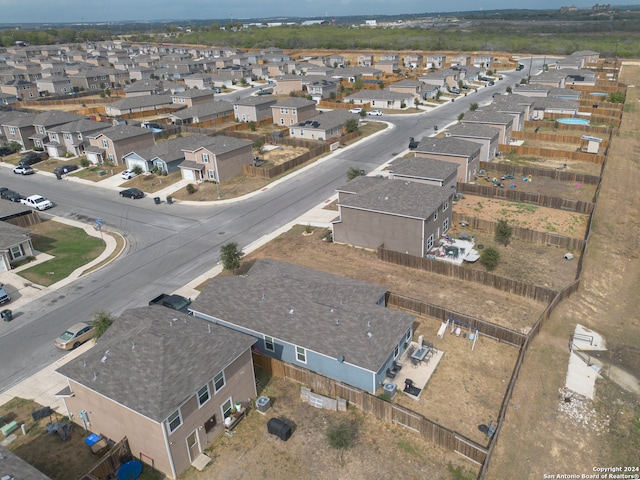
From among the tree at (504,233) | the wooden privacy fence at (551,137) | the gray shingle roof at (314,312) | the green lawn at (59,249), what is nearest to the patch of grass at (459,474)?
the gray shingle roof at (314,312)

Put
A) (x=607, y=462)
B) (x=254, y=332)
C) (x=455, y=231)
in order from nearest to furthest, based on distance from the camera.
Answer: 1. (x=607, y=462)
2. (x=254, y=332)
3. (x=455, y=231)

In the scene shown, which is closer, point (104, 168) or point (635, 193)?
point (635, 193)

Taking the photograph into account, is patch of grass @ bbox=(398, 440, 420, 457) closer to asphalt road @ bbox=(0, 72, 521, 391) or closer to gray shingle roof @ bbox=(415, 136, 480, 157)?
asphalt road @ bbox=(0, 72, 521, 391)

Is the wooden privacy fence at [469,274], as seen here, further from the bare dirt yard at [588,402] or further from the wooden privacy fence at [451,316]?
the wooden privacy fence at [451,316]

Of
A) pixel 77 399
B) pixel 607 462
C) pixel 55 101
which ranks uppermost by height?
pixel 55 101

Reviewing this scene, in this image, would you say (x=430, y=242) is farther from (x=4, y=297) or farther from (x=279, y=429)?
(x=4, y=297)

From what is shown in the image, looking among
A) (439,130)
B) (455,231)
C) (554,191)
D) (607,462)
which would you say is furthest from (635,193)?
(607,462)

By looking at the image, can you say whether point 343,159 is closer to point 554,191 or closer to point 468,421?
point 554,191

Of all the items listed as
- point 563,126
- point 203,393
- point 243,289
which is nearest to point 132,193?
point 243,289
